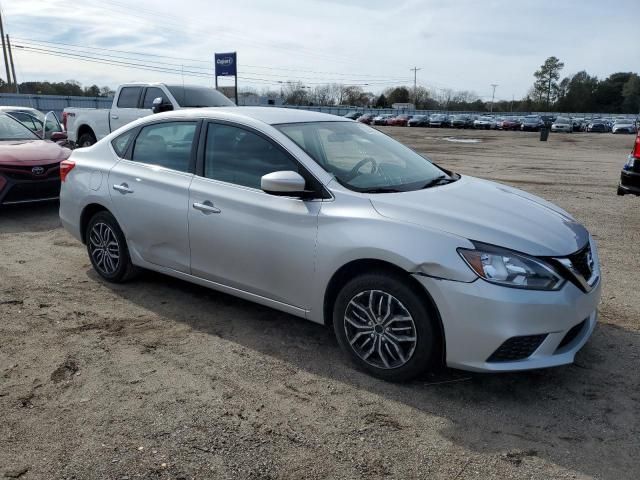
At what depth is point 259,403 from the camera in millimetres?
3350

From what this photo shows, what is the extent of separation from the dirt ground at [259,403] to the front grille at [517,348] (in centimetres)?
33

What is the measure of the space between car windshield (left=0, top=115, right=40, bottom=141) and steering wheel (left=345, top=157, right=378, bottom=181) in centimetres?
738

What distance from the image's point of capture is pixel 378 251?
11.2 ft

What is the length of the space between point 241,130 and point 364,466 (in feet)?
8.63

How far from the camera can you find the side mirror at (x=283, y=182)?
368 centimetres

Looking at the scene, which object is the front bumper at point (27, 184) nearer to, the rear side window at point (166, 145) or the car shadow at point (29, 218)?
the car shadow at point (29, 218)

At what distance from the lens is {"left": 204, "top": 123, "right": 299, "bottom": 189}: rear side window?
4.09m

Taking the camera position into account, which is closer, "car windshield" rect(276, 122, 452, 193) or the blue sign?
"car windshield" rect(276, 122, 452, 193)

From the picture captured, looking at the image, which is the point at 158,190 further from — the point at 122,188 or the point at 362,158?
the point at 362,158

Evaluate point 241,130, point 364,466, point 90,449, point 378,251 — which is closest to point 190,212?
point 241,130

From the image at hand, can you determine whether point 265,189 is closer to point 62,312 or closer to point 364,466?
point 364,466

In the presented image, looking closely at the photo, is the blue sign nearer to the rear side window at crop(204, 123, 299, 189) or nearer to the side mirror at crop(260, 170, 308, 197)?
the rear side window at crop(204, 123, 299, 189)

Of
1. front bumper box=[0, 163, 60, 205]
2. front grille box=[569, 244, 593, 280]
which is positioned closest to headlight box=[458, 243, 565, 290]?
front grille box=[569, 244, 593, 280]

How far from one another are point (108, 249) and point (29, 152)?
13.9ft
